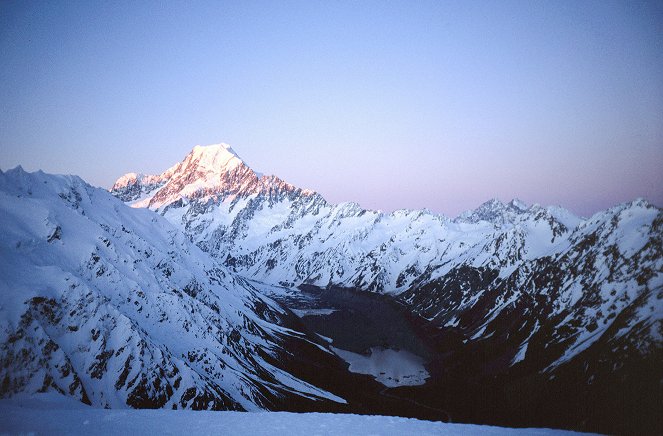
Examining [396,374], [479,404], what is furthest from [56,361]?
[396,374]

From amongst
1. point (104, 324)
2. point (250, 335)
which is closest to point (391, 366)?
point (250, 335)

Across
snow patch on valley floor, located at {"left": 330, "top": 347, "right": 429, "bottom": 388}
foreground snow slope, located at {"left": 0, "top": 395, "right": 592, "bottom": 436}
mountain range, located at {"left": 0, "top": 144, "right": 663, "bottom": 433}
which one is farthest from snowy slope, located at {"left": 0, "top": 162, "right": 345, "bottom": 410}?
snow patch on valley floor, located at {"left": 330, "top": 347, "right": 429, "bottom": 388}

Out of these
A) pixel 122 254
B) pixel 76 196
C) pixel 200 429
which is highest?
pixel 76 196

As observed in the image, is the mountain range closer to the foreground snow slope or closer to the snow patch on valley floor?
the snow patch on valley floor

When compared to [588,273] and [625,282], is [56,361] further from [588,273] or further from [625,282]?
[588,273]

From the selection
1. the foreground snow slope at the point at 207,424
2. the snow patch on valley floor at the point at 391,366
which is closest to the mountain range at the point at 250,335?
the snow patch on valley floor at the point at 391,366

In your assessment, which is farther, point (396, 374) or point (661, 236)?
point (396, 374)
